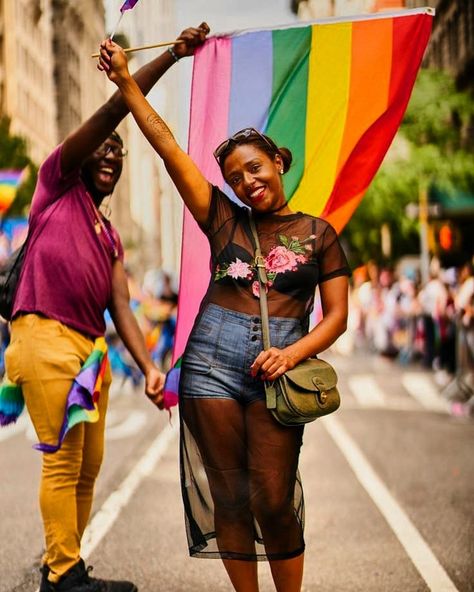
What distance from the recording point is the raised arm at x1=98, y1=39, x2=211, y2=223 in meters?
3.65

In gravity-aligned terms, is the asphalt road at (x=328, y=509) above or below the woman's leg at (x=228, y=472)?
below

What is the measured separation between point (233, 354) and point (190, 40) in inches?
54.9

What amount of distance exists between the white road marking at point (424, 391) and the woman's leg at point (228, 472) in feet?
29.7

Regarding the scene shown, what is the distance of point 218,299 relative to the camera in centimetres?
373

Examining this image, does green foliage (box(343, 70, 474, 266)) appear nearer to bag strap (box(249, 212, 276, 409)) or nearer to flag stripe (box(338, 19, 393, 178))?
flag stripe (box(338, 19, 393, 178))

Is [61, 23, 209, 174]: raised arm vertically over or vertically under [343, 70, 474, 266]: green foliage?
over

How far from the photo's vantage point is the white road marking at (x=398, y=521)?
4875 millimetres

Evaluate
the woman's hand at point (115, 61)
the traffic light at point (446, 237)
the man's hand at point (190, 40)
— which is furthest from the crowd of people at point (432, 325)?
the woman's hand at point (115, 61)

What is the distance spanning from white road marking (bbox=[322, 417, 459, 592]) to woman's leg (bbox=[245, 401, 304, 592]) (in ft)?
4.03

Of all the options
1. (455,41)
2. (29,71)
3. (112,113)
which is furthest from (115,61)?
(29,71)

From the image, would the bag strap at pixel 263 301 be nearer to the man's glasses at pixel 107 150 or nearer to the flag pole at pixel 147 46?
the flag pole at pixel 147 46

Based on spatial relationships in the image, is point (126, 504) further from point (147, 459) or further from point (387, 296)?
point (387, 296)

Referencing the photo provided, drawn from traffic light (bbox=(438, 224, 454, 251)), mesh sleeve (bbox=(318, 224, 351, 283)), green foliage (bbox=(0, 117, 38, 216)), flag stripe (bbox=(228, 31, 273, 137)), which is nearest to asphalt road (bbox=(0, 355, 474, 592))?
mesh sleeve (bbox=(318, 224, 351, 283))

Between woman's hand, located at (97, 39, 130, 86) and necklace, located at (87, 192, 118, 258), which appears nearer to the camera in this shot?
woman's hand, located at (97, 39, 130, 86)
